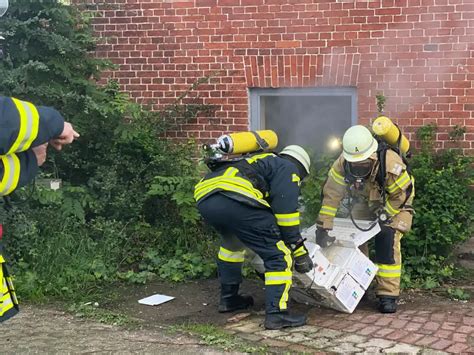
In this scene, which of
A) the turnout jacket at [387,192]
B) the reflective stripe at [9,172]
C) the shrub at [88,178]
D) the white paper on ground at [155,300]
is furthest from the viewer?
the shrub at [88,178]

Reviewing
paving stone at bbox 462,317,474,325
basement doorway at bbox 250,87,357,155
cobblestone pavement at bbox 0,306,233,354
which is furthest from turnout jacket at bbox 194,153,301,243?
basement doorway at bbox 250,87,357,155

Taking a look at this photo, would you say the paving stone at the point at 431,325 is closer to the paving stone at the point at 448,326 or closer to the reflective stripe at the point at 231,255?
the paving stone at the point at 448,326

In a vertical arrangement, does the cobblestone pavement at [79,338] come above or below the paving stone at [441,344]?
above

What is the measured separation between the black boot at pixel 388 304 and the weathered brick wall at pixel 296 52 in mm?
1990

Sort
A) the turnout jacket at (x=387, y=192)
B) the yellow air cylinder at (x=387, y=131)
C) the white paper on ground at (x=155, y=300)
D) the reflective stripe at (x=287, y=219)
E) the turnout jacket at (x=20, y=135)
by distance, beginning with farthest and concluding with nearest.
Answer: the white paper on ground at (x=155, y=300) < the yellow air cylinder at (x=387, y=131) < the turnout jacket at (x=387, y=192) < the reflective stripe at (x=287, y=219) < the turnout jacket at (x=20, y=135)

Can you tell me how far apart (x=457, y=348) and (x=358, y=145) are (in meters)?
1.72

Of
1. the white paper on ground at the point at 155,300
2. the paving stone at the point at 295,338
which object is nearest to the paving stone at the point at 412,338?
the paving stone at the point at 295,338

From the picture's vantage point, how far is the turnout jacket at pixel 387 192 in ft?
17.4

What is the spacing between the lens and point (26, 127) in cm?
308

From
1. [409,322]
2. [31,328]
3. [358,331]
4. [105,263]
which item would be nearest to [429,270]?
[409,322]

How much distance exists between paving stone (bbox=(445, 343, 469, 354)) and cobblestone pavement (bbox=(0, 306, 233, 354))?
1.65 meters

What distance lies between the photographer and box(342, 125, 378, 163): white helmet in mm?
5211

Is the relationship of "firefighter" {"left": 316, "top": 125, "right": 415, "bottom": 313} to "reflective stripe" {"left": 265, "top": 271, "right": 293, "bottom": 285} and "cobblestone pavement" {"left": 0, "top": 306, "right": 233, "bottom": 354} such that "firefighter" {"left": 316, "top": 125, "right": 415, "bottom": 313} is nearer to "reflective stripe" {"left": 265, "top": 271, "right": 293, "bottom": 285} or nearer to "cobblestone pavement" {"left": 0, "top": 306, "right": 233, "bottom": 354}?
"reflective stripe" {"left": 265, "top": 271, "right": 293, "bottom": 285}

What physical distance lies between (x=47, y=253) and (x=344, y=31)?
3.79 metres
